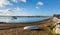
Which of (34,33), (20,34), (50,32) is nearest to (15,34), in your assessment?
(20,34)

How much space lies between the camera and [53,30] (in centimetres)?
1412

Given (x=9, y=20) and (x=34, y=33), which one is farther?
(x=9, y=20)

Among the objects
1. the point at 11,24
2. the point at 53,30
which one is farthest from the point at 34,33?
the point at 11,24

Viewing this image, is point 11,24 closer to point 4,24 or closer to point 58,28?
point 4,24

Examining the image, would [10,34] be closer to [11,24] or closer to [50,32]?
[50,32]

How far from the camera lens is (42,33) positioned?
45.2 ft

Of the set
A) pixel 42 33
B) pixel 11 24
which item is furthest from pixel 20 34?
pixel 11 24

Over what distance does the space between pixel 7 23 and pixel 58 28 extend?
1441 cm

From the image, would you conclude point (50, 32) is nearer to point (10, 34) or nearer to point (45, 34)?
point (45, 34)

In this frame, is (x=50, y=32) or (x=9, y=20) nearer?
(x=50, y=32)

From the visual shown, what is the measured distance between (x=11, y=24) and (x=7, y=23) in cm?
93

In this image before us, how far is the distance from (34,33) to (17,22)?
1464cm

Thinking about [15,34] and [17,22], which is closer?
[15,34]

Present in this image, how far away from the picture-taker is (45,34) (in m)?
13.4
